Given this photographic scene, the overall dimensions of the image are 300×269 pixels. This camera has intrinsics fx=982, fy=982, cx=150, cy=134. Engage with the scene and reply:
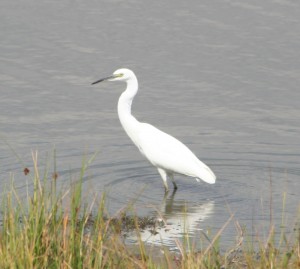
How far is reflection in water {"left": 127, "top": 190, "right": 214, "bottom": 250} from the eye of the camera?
8.64 metres

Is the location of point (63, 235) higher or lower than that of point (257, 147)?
higher

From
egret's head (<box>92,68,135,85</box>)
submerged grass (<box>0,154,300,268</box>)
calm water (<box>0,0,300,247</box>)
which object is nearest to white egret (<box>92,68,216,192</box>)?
egret's head (<box>92,68,135,85</box>)

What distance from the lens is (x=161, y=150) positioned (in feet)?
37.1

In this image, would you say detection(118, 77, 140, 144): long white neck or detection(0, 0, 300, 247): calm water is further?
detection(118, 77, 140, 144): long white neck

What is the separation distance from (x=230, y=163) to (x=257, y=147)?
2.36ft

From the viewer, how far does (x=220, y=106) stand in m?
14.1

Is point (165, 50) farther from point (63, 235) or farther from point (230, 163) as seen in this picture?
point (63, 235)

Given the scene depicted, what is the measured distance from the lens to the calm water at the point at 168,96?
1098cm

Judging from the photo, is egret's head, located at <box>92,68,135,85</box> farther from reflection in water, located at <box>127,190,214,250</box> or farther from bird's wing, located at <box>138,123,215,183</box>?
reflection in water, located at <box>127,190,214,250</box>

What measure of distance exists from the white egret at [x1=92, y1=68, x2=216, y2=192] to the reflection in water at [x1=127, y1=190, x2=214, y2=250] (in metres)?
0.32

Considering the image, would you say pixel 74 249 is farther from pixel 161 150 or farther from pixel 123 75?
pixel 123 75

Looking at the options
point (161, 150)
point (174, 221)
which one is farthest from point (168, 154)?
point (174, 221)

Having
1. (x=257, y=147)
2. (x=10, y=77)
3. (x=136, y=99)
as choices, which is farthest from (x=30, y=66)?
(x=257, y=147)

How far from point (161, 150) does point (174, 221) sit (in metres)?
1.57
